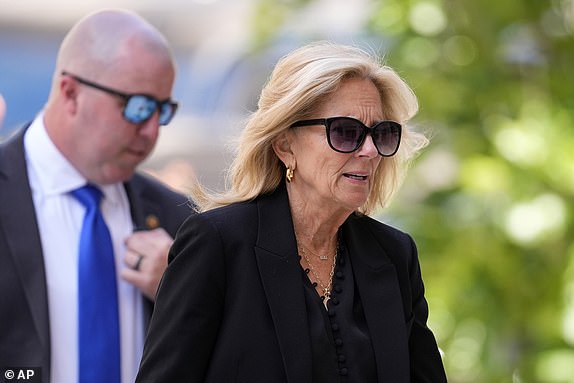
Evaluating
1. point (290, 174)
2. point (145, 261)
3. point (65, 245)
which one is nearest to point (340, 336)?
point (290, 174)

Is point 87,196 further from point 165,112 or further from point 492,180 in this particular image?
point 492,180

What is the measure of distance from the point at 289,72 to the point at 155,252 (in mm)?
1030

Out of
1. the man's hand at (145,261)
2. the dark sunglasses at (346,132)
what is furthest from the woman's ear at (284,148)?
the man's hand at (145,261)

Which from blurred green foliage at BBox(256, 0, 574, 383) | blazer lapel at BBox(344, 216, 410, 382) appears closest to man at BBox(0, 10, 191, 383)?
blazer lapel at BBox(344, 216, 410, 382)

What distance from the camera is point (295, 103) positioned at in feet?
9.13

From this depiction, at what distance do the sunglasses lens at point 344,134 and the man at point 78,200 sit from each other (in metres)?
1.07

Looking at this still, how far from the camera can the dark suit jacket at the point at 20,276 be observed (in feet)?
11.2

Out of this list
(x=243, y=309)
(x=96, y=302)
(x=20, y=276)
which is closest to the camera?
(x=243, y=309)

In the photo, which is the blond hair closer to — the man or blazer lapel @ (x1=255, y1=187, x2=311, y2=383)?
blazer lapel @ (x1=255, y1=187, x2=311, y2=383)

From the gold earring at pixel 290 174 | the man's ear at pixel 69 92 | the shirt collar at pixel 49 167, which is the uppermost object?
the man's ear at pixel 69 92

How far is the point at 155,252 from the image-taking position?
12.1 ft

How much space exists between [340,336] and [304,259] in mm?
208

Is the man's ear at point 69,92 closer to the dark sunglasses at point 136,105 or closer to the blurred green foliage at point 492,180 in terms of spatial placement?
the dark sunglasses at point 136,105

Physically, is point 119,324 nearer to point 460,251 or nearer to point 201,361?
point 201,361
